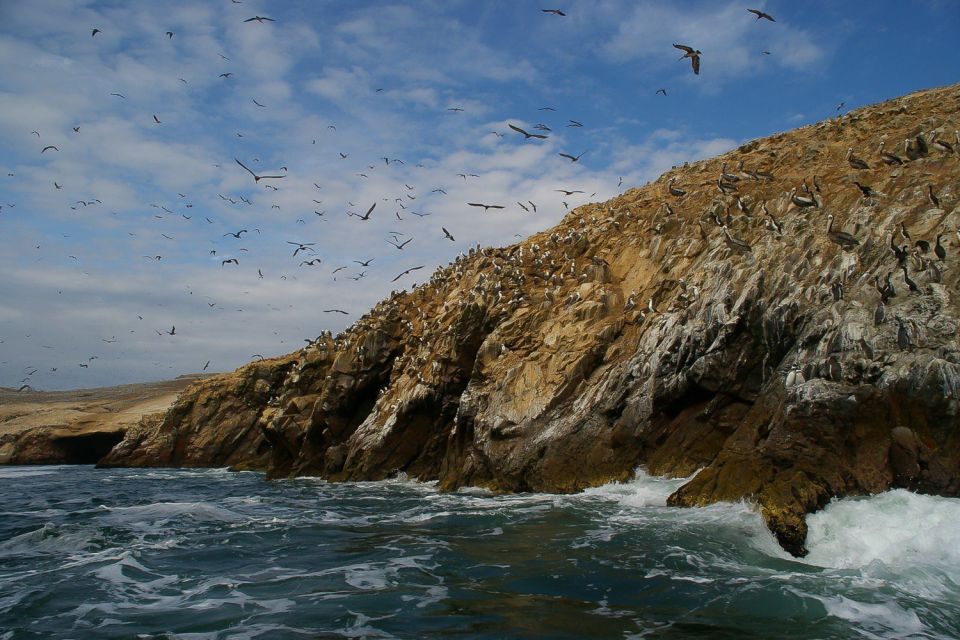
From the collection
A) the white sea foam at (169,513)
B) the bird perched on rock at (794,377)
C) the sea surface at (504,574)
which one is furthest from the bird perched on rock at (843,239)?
the white sea foam at (169,513)

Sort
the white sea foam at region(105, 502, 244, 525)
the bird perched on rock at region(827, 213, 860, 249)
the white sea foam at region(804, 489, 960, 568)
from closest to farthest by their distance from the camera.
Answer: the white sea foam at region(804, 489, 960, 568) < the bird perched on rock at region(827, 213, 860, 249) < the white sea foam at region(105, 502, 244, 525)

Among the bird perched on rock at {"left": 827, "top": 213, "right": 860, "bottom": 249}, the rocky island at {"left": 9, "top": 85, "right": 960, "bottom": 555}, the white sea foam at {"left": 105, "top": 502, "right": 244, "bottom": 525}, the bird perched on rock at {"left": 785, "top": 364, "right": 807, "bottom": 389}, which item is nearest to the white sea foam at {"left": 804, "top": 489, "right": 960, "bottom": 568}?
the rocky island at {"left": 9, "top": 85, "right": 960, "bottom": 555}

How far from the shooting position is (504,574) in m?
10.8

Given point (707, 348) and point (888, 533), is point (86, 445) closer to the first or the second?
point (707, 348)

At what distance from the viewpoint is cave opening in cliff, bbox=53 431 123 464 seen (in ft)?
174

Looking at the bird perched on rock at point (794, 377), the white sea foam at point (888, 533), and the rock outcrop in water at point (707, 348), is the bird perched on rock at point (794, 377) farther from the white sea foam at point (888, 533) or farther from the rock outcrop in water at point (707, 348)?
the white sea foam at point (888, 533)

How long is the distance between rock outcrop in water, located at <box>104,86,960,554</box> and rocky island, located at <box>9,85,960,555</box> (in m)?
0.07

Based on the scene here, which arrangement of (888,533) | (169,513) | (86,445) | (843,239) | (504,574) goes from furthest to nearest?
(86,445) → (169,513) → (843,239) → (888,533) → (504,574)

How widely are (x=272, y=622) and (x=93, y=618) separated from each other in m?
2.87

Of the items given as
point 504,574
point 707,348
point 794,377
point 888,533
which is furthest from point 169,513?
point 888,533

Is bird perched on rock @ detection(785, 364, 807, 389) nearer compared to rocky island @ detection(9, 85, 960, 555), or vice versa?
Result: rocky island @ detection(9, 85, 960, 555)

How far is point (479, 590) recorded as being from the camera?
9922 millimetres

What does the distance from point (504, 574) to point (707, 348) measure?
1033cm

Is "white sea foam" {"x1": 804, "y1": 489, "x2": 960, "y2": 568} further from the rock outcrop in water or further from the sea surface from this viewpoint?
the rock outcrop in water
